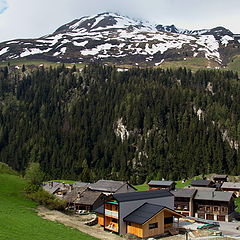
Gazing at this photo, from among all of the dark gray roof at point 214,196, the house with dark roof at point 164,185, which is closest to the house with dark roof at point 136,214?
the dark gray roof at point 214,196

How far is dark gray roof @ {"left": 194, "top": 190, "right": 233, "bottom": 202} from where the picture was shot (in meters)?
81.5

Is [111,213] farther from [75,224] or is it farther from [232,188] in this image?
[232,188]

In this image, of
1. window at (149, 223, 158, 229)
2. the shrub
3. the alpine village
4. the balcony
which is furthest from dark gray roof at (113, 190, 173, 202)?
the shrub

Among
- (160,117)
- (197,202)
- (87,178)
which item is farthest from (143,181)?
(197,202)

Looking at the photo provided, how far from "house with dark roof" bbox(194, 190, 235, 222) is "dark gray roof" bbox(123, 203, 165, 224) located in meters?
33.2

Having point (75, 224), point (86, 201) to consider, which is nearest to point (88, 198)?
point (86, 201)

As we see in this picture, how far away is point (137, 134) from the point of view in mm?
192500

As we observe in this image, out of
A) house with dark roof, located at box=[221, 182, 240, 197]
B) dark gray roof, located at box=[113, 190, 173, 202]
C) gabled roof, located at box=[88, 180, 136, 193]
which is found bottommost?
house with dark roof, located at box=[221, 182, 240, 197]

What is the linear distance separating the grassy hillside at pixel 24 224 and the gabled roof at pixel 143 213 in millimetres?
10346

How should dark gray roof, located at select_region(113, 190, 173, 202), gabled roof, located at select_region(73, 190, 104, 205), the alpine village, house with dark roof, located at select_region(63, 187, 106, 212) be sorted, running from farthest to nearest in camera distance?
gabled roof, located at select_region(73, 190, 104, 205)
house with dark roof, located at select_region(63, 187, 106, 212)
dark gray roof, located at select_region(113, 190, 173, 202)
the alpine village

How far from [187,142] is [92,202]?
348 ft

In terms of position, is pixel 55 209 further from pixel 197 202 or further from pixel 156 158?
pixel 156 158

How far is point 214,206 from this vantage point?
82375mm

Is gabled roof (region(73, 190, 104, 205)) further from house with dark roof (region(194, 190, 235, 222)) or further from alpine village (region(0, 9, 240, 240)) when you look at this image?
house with dark roof (region(194, 190, 235, 222))
